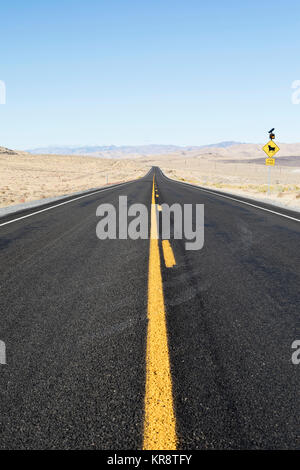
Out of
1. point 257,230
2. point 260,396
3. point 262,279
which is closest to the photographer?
point 260,396

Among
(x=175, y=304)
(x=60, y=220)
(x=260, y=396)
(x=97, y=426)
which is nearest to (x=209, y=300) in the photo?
(x=175, y=304)

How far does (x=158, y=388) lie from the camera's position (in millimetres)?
1990

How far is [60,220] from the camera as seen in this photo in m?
9.17

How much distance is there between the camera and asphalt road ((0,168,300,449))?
1722mm

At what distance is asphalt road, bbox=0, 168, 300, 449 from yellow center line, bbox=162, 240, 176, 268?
0.38 feet

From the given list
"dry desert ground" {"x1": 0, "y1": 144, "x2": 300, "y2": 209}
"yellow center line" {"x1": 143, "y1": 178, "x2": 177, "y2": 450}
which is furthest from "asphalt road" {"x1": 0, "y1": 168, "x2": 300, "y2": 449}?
"dry desert ground" {"x1": 0, "y1": 144, "x2": 300, "y2": 209}

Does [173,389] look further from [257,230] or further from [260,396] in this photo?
[257,230]

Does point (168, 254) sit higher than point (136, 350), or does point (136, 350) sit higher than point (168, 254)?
point (168, 254)

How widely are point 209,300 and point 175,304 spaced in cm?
42

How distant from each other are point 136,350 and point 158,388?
18.7 inches

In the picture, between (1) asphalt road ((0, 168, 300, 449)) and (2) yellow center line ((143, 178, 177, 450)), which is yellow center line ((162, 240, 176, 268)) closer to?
(1) asphalt road ((0, 168, 300, 449))

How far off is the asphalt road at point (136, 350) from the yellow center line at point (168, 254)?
0.12 metres

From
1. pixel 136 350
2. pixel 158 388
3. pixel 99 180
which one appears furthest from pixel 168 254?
pixel 99 180

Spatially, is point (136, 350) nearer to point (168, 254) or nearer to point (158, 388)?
point (158, 388)
